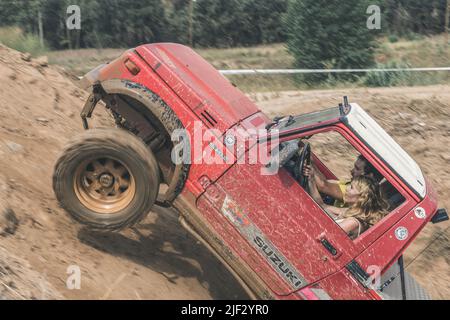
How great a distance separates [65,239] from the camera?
20.9 ft

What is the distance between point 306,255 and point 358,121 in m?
1.16

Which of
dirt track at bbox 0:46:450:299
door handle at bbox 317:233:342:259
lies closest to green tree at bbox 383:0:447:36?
dirt track at bbox 0:46:450:299

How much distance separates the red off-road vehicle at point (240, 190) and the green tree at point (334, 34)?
15.6 m

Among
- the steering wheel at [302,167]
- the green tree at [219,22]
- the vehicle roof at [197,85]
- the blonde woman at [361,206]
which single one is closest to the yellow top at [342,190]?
the blonde woman at [361,206]

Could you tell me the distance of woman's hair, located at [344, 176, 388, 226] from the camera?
5859 millimetres

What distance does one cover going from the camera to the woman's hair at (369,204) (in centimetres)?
586

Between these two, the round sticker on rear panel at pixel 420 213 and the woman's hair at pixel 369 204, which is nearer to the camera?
the round sticker on rear panel at pixel 420 213

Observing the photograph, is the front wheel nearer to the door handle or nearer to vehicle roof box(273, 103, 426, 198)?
vehicle roof box(273, 103, 426, 198)

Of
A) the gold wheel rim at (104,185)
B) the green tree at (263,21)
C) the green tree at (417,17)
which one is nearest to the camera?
the gold wheel rim at (104,185)

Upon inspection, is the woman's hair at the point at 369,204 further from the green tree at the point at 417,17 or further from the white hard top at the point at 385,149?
the green tree at the point at 417,17

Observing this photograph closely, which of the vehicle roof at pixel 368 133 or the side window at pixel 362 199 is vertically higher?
the vehicle roof at pixel 368 133

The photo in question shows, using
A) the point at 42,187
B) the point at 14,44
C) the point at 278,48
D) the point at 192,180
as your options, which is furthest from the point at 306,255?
the point at 278,48

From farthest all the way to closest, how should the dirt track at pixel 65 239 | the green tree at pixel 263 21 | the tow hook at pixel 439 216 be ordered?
1. the green tree at pixel 263 21
2. the dirt track at pixel 65 239
3. the tow hook at pixel 439 216

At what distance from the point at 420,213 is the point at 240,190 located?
4.64 feet
